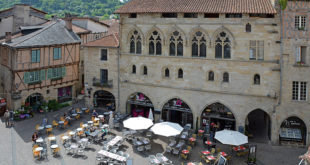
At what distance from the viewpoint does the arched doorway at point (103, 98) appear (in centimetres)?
3491

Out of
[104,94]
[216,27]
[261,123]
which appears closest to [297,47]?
[216,27]

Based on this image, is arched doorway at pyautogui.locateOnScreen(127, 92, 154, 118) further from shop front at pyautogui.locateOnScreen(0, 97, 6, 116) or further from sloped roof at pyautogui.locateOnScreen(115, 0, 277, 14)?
shop front at pyautogui.locateOnScreen(0, 97, 6, 116)

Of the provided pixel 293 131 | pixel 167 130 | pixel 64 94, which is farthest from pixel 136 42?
pixel 293 131

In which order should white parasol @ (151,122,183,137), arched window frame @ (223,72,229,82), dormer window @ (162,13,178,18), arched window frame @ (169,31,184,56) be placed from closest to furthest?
white parasol @ (151,122,183,137), arched window frame @ (223,72,229,82), arched window frame @ (169,31,184,56), dormer window @ (162,13,178,18)

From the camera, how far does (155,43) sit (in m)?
30.2

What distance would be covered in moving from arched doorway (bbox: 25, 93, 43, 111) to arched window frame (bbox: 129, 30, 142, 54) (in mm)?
11890

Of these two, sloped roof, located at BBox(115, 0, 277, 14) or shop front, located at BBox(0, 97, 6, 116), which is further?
shop front, located at BBox(0, 97, 6, 116)

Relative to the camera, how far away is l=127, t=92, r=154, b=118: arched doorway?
1246 inches

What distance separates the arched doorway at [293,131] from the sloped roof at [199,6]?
30.8 ft

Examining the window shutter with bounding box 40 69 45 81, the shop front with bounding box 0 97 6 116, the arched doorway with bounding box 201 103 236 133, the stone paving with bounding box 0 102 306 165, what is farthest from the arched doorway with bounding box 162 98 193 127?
the shop front with bounding box 0 97 6 116

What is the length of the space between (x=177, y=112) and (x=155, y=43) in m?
7.15

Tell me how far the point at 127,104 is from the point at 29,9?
20.6 metres

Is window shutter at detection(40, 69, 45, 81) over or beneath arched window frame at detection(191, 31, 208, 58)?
beneath

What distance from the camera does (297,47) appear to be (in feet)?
82.0
